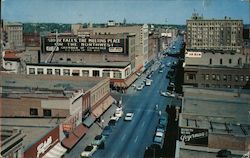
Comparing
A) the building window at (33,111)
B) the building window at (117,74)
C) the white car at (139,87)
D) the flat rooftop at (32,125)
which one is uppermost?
the building window at (117,74)

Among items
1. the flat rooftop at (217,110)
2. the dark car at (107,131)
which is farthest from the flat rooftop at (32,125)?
the flat rooftop at (217,110)

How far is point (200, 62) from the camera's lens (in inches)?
2677

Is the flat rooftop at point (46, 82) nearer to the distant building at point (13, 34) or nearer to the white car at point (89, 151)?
the white car at point (89, 151)

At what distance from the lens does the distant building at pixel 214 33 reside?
142375 millimetres

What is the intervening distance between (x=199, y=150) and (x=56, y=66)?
46.8 metres

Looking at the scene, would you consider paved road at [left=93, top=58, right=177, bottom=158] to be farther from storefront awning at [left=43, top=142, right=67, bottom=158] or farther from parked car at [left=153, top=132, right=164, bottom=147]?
storefront awning at [left=43, top=142, right=67, bottom=158]

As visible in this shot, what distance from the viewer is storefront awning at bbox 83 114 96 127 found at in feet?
145

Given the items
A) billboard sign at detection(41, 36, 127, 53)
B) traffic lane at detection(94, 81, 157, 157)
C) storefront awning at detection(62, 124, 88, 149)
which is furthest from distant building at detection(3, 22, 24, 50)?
storefront awning at detection(62, 124, 88, 149)

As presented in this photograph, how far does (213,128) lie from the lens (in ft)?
96.7

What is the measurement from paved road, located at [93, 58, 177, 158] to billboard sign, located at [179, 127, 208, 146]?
8.42 m

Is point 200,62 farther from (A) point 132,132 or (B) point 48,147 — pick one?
(B) point 48,147

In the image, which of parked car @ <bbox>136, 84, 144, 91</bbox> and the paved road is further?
parked car @ <bbox>136, 84, 144, 91</bbox>

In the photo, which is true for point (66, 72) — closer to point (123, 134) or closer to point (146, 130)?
point (146, 130)

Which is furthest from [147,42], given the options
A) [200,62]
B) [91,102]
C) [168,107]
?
[91,102]
